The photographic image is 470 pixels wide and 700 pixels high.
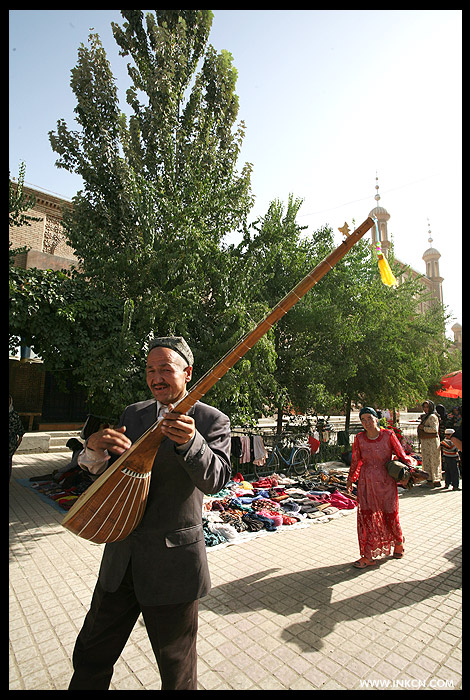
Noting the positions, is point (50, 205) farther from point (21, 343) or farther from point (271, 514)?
point (271, 514)

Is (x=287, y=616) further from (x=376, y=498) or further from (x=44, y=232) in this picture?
(x=44, y=232)

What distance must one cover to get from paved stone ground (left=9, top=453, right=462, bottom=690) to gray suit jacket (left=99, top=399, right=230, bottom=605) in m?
1.11

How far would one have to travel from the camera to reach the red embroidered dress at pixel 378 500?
474cm

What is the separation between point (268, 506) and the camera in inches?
282

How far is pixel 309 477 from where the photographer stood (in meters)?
9.84

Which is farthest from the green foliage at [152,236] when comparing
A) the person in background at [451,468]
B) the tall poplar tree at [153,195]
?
the person in background at [451,468]

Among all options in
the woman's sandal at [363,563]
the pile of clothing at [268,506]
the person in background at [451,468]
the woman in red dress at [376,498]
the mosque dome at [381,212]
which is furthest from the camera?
the mosque dome at [381,212]

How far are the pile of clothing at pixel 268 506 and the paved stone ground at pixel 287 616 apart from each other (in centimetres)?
38

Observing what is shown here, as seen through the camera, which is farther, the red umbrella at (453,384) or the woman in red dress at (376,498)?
the red umbrella at (453,384)

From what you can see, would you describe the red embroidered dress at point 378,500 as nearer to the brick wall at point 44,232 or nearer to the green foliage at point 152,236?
the green foliage at point 152,236

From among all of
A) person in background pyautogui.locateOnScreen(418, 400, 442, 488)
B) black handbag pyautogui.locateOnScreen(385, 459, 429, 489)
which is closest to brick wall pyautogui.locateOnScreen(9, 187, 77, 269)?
person in background pyautogui.locateOnScreen(418, 400, 442, 488)

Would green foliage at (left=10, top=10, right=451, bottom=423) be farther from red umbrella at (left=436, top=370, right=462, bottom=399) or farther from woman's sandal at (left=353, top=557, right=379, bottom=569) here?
red umbrella at (left=436, top=370, right=462, bottom=399)

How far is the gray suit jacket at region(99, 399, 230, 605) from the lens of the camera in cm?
199

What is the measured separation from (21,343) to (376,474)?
7424 mm
